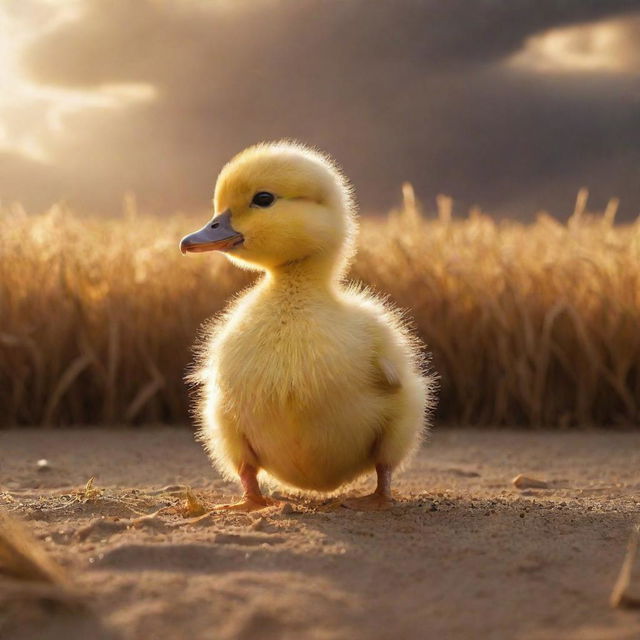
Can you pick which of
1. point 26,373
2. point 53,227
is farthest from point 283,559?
point 53,227

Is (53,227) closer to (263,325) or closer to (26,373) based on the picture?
(26,373)

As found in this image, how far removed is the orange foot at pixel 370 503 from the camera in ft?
10.5

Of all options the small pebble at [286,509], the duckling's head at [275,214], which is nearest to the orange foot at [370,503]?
the small pebble at [286,509]

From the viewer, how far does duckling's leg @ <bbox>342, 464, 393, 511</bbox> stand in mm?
3211

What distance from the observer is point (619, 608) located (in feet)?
7.02

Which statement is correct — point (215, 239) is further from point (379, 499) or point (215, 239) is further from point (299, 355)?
point (379, 499)

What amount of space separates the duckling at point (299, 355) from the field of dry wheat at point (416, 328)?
10.1ft

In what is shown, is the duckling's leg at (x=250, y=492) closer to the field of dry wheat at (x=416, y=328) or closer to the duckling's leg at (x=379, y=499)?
the duckling's leg at (x=379, y=499)

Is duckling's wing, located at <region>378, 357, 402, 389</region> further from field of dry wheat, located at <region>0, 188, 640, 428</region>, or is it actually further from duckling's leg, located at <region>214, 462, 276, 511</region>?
field of dry wheat, located at <region>0, 188, 640, 428</region>

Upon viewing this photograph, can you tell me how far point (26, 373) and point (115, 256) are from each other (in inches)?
44.1

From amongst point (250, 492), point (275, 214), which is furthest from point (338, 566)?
point (275, 214)

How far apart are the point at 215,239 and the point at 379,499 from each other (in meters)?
1.08

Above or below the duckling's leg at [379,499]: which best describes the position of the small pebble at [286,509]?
below

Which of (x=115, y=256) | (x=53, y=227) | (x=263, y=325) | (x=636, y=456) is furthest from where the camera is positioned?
(x=53, y=227)
